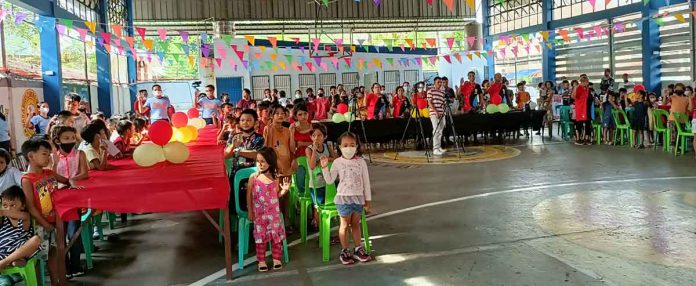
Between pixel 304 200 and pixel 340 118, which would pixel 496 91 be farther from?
pixel 304 200

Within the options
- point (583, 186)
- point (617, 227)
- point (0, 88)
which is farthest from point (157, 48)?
point (617, 227)

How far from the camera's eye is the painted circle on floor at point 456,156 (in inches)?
437

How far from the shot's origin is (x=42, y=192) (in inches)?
172

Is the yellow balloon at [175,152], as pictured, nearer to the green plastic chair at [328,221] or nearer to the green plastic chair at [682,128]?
the green plastic chair at [328,221]

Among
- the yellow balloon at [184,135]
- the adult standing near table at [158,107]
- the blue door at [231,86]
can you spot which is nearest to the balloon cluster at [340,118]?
the adult standing near table at [158,107]

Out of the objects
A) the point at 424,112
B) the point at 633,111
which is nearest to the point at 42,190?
the point at 424,112

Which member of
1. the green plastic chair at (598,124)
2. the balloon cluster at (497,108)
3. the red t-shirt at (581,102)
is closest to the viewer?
the red t-shirt at (581,102)

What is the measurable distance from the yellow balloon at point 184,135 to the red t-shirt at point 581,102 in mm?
8749

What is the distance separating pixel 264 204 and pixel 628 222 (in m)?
3.61

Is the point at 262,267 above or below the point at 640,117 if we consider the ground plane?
below

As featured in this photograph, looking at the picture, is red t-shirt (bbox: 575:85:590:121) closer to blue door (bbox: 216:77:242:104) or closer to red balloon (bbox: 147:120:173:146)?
red balloon (bbox: 147:120:173:146)

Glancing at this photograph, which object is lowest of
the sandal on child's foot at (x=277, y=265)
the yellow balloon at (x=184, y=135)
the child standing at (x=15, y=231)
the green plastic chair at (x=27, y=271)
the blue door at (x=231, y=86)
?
the sandal on child's foot at (x=277, y=265)

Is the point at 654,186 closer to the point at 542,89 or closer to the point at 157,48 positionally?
the point at 542,89

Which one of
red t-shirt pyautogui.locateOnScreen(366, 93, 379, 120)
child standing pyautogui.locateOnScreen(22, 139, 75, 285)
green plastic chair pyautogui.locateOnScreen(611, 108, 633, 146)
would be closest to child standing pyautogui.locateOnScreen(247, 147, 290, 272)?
child standing pyautogui.locateOnScreen(22, 139, 75, 285)
